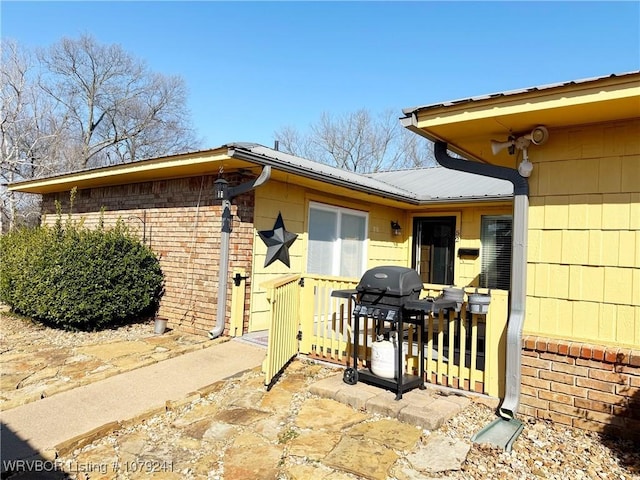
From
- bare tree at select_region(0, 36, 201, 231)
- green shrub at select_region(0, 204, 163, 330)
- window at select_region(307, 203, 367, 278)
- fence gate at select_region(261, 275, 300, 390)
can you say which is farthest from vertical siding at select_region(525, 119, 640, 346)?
bare tree at select_region(0, 36, 201, 231)

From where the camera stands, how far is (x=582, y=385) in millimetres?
3143

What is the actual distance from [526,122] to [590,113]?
0.44 m

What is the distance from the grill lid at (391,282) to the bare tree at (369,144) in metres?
20.9

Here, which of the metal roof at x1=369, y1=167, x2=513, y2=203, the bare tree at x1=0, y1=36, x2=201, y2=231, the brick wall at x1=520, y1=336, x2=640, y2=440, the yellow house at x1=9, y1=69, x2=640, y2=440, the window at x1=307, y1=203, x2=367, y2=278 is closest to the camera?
the brick wall at x1=520, y1=336, x2=640, y2=440

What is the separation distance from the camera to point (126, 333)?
5941mm

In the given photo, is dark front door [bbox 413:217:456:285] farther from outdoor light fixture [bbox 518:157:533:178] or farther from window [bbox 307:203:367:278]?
outdoor light fixture [bbox 518:157:533:178]

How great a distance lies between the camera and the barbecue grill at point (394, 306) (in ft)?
11.7

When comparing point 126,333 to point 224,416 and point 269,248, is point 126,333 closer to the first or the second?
point 269,248

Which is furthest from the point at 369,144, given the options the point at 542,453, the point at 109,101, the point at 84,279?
the point at 542,453

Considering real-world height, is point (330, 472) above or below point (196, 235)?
below

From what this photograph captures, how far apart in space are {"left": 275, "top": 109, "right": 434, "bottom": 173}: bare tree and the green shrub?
1906 cm

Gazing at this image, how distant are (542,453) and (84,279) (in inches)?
228

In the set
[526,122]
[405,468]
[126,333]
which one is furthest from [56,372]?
[526,122]

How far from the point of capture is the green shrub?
5.70 meters
